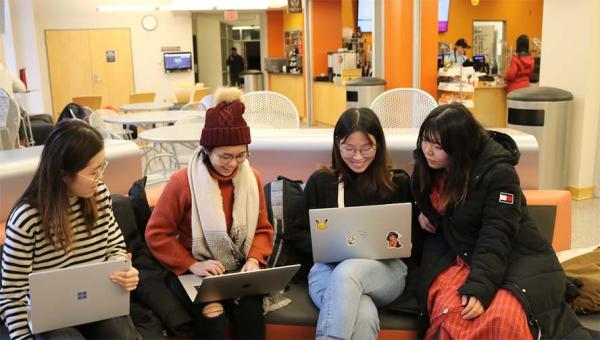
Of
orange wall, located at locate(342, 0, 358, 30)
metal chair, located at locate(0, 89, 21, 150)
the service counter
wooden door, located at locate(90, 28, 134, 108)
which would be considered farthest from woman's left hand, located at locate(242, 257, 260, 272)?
wooden door, located at locate(90, 28, 134, 108)

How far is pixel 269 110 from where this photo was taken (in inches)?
162

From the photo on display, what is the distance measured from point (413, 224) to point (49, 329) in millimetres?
1446

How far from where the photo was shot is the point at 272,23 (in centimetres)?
1355

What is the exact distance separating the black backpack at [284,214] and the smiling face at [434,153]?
0.60 m

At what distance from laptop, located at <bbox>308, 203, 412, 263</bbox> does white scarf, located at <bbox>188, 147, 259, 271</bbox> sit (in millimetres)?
278

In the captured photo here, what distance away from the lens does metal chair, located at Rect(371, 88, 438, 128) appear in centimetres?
392

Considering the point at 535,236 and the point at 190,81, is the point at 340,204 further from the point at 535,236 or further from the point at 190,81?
the point at 190,81

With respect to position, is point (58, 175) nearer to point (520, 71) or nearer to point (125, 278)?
point (125, 278)

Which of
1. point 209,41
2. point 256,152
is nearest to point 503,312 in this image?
point 256,152

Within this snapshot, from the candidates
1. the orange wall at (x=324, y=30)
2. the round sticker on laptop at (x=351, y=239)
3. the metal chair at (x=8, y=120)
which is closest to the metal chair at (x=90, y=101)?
the metal chair at (x=8, y=120)

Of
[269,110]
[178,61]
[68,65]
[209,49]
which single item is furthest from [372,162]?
[209,49]

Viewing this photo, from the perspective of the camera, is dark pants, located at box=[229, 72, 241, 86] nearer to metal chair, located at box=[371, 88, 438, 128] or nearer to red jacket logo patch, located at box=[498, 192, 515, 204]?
metal chair, located at box=[371, 88, 438, 128]

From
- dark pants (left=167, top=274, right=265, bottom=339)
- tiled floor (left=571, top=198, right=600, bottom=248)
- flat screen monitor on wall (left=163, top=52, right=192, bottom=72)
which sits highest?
flat screen monitor on wall (left=163, top=52, right=192, bottom=72)

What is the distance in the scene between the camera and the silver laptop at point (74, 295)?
1.67m
